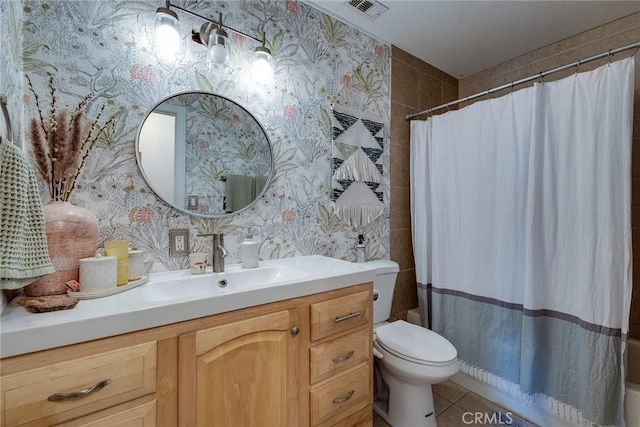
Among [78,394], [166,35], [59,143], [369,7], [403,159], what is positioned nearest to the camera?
[78,394]

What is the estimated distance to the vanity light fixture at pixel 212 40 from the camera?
3.73 ft

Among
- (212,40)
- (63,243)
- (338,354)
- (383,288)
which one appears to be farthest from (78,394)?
(383,288)

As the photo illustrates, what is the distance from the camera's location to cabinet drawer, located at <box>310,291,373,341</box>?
1.09 meters

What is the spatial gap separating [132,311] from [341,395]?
2.92 feet

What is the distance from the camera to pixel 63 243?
0.89m

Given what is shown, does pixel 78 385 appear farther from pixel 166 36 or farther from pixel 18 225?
pixel 166 36

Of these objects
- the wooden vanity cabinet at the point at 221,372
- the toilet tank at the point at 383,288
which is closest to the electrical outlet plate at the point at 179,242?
the wooden vanity cabinet at the point at 221,372

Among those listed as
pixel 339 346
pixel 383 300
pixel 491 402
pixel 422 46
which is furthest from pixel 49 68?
pixel 491 402

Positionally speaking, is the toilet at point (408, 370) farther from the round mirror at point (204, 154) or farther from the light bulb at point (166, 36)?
the light bulb at point (166, 36)

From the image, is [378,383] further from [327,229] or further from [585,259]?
[585,259]

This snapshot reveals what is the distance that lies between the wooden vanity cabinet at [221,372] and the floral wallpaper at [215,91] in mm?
506

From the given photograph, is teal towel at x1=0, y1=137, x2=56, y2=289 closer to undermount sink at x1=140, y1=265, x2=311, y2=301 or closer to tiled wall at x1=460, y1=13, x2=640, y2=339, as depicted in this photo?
undermount sink at x1=140, y1=265, x2=311, y2=301

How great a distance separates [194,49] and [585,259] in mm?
2078

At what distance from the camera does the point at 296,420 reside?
1.04m
